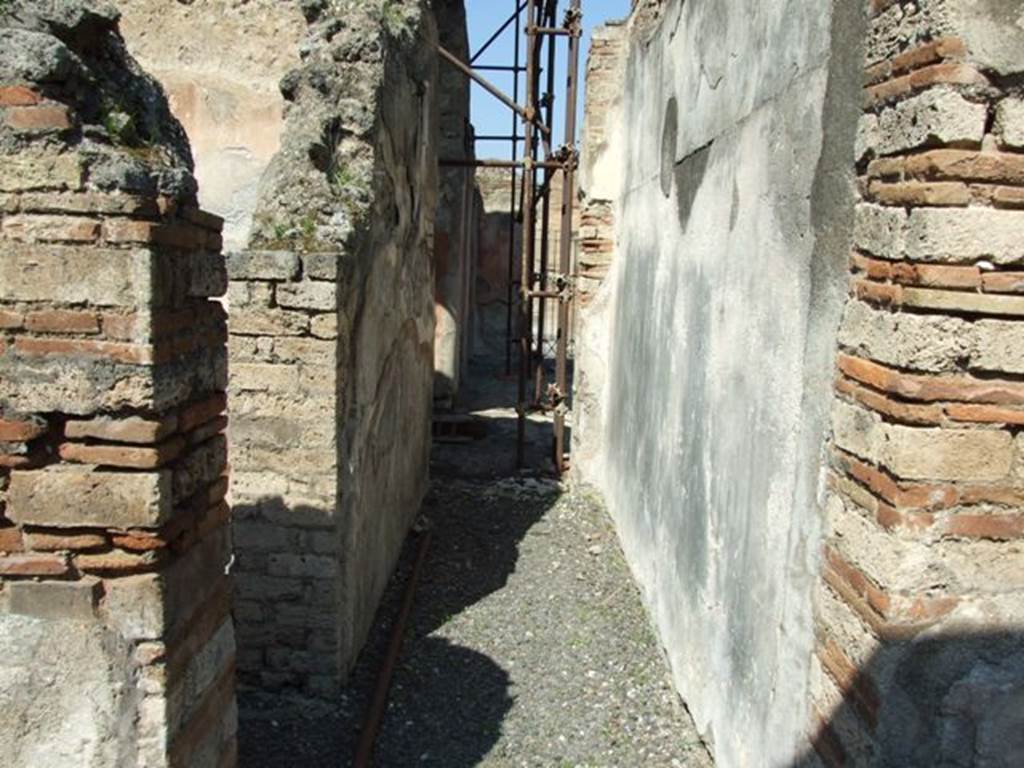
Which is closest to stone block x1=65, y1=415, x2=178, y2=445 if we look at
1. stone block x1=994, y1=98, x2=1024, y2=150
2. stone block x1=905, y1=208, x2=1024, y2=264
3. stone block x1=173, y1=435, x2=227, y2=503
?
stone block x1=173, y1=435, x2=227, y2=503

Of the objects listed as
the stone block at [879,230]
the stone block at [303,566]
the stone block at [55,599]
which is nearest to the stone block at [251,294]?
the stone block at [303,566]

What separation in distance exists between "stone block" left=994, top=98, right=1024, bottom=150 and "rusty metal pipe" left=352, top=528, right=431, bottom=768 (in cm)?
320

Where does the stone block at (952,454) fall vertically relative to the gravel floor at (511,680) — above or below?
above

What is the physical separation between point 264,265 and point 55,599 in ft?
6.88

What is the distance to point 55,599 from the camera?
7.06 ft

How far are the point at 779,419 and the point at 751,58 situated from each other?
1.55 m

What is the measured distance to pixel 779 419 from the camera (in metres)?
2.83

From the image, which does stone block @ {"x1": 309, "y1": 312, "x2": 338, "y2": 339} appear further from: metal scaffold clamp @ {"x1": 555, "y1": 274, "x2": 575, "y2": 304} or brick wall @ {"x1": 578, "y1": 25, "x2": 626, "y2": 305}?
metal scaffold clamp @ {"x1": 555, "y1": 274, "x2": 575, "y2": 304}

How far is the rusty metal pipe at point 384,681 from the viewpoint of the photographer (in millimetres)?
3660

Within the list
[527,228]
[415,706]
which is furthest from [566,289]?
[415,706]

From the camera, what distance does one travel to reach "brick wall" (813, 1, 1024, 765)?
6.38 feet

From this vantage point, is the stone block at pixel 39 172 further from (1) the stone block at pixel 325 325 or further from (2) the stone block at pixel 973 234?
(2) the stone block at pixel 973 234

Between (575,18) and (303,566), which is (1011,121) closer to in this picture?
(303,566)

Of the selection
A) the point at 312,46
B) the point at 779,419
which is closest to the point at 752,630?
the point at 779,419
